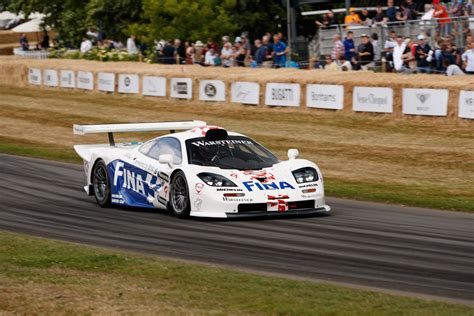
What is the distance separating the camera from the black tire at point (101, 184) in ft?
54.4

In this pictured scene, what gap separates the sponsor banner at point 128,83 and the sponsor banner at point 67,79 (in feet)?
11.7

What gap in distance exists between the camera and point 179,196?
14992 mm

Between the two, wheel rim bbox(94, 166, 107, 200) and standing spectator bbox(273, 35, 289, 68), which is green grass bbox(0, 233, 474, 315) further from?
standing spectator bbox(273, 35, 289, 68)

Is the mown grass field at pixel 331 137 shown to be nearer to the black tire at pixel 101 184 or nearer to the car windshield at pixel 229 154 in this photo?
the car windshield at pixel 229 154

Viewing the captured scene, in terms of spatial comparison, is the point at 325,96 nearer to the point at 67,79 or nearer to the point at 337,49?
the point at 337,49

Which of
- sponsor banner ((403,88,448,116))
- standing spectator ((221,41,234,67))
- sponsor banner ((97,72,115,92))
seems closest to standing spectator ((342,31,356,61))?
sponsor banner ((403,88,448,116))

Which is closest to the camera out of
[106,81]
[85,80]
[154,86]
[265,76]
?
[265,76]

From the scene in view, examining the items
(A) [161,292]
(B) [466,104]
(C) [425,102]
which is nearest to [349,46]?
(C) [425,102]

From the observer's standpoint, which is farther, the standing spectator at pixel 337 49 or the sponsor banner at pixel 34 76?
the sponsor banner at pixel 34 76

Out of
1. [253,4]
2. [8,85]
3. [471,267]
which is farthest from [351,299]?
[253,4]

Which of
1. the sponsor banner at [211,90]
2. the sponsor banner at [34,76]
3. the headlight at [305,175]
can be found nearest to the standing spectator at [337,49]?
the sponsor banner at [211,90]

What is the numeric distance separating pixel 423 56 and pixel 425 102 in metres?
1.88

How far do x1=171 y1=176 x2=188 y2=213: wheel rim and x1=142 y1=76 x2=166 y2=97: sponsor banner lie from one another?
21982 millimetres

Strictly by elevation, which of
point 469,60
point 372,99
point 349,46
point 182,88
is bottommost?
point 182,88
